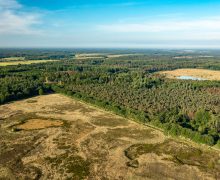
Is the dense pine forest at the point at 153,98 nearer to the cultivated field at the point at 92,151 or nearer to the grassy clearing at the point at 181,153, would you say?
the cultivated field at the point at 92,151

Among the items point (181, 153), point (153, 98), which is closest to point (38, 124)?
point (181, 153)

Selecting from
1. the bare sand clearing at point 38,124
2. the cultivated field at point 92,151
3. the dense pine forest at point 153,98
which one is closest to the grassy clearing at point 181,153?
the cultivated field at point 92,151

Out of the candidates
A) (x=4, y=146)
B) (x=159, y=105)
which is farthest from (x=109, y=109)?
(x=4, y=146)

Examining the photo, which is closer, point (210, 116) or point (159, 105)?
point (210, 116)

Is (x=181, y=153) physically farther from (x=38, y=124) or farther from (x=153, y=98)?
(x=153, y=98)

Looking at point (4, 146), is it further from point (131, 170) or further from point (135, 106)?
point (135, 106)

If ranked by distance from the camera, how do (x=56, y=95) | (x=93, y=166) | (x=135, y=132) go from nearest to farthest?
1. (x=93, y=166)
2. (x=135, y=132)
3. (x=56, y=95)

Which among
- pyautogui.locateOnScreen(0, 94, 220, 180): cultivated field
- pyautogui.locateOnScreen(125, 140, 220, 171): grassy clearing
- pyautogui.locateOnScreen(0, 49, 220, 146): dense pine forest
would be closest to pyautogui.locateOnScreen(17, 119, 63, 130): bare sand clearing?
pyautogui.locateOnScreen(0, 94, 220, 180): cultivated field

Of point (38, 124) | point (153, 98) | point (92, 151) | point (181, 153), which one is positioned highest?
point (153, 98)
